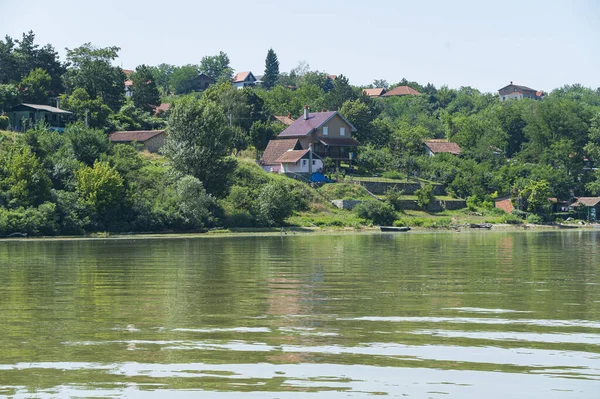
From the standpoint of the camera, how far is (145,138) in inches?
3263

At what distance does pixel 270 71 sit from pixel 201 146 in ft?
374

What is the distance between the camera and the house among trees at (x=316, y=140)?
90125 mm

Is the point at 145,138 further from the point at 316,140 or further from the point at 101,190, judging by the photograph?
the point at 101,190

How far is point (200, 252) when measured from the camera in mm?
41875

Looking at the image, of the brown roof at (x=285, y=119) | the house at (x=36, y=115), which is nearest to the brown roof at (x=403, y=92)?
the brown roof at (x=285, y=119)

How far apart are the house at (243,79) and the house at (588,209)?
108076 millimetres

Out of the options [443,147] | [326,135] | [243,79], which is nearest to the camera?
[326,135]

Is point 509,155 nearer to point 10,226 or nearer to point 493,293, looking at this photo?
point 10,226

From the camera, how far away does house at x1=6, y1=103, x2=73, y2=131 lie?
81.8 meters

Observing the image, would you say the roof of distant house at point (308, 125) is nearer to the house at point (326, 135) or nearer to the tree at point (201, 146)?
the house at point (326, 135)

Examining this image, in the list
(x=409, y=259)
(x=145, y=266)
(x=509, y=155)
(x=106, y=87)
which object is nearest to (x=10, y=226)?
(x=145, y=266)

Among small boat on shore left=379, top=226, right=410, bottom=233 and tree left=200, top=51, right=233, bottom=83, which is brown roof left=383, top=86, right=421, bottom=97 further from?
small boat on shore left=379, top=226, right=410, bottom=233

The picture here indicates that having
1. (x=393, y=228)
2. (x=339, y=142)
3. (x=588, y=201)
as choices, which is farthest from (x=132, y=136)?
(x=588, y=201)

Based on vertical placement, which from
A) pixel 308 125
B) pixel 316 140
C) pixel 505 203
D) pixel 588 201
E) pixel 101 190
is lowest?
pixel 505 203
